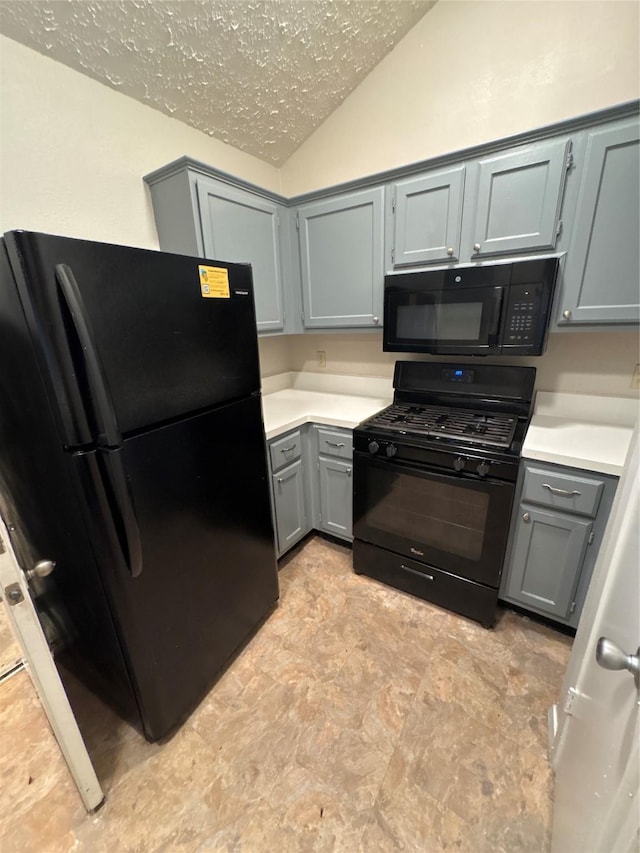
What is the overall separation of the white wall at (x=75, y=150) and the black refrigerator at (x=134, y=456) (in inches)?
34.0

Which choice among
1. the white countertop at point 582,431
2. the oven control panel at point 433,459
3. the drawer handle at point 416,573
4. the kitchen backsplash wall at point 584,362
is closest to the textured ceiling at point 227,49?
the kitchen backsplash wall at point 584,362

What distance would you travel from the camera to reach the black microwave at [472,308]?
1539 millimetres

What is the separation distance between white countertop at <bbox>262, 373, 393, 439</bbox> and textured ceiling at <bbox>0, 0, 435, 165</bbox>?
1.54 meters

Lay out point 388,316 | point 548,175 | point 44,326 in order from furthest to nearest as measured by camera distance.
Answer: point 388,316 < point 548,175 < point 44,326

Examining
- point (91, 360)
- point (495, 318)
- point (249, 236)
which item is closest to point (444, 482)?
point (495, 318)

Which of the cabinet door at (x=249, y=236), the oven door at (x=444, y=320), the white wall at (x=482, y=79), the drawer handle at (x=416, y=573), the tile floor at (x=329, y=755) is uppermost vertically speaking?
the white wall at (x=482, y=79)

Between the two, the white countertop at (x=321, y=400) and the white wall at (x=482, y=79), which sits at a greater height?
the white wall at (x=482, y=79)

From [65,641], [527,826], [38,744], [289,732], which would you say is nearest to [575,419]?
[527,826]

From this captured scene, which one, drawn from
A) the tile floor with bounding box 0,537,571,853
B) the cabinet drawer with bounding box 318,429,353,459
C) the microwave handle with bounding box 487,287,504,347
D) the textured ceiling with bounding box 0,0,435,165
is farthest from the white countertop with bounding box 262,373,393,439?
the textured ceiling with bounding box 0,0,435,165

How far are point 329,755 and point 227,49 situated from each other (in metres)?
2.90

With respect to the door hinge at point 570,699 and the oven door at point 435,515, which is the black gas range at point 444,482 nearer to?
the oven door at point 435,515

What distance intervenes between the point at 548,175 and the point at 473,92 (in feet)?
2.34

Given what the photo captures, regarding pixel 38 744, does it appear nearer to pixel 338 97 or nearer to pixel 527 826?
pixel 527 826

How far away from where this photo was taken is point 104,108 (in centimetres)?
152
